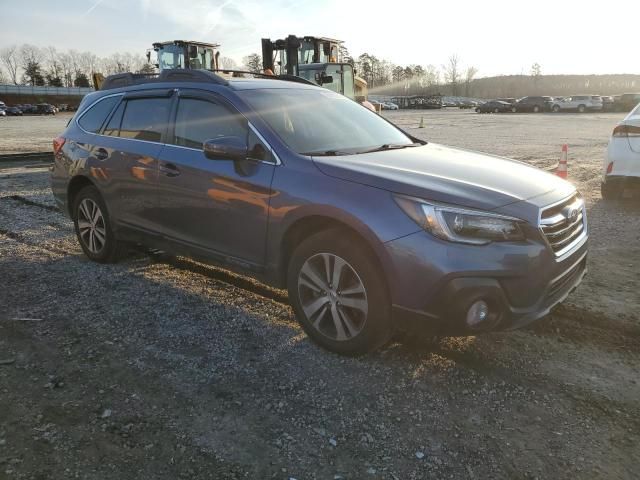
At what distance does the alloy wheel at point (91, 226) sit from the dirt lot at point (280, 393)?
701 mm

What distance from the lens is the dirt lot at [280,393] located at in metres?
2.44

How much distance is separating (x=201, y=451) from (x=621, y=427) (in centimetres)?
215

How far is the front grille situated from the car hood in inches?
3.1

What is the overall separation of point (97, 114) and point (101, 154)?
581 mm

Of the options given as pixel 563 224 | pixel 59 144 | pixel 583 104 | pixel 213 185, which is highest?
pixel 583 104

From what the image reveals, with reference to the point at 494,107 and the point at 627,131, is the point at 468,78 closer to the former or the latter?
the point at 494,107

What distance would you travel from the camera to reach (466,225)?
285 centimetres

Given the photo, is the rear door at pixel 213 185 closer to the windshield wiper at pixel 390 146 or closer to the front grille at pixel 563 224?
the windshield wiper at pixel 390 146

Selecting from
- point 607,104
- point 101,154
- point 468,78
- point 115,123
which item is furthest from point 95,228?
point 468,78

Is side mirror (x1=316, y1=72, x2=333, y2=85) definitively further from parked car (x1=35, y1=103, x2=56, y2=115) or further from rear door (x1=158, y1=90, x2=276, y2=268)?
parked car (x1=35, y1=103, x2=56, y2=115)

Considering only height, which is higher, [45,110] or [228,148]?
[45,110]

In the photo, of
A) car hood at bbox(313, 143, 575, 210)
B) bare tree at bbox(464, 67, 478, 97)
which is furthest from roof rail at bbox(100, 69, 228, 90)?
bare tree at bbox(464, 67, 478, 97)

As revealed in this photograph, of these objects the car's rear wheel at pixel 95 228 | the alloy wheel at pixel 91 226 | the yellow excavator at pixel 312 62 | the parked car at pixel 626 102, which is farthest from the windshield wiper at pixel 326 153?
the parked car at pixel 626 102

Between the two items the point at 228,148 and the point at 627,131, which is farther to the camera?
the point at 627,131
